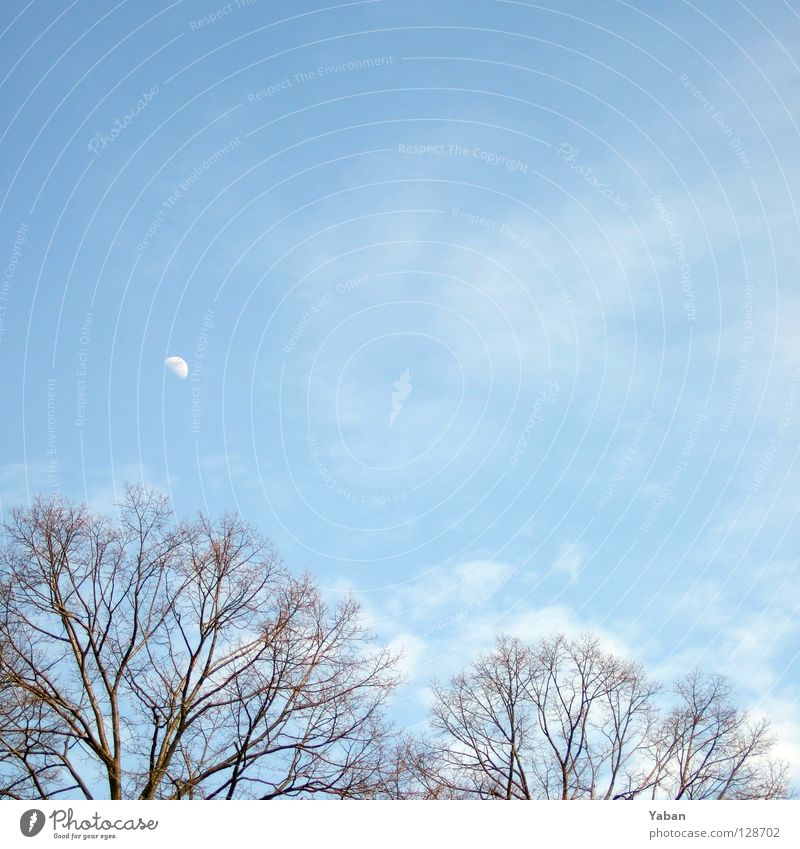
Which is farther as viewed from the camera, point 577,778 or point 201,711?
point 577,778

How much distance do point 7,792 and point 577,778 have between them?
18116 millimetres

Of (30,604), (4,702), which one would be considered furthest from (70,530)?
(4,702)

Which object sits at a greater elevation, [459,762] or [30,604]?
[30,604]

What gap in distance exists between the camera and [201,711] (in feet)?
74.4

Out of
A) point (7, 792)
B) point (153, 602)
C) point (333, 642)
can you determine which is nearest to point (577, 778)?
point (333, 642)
